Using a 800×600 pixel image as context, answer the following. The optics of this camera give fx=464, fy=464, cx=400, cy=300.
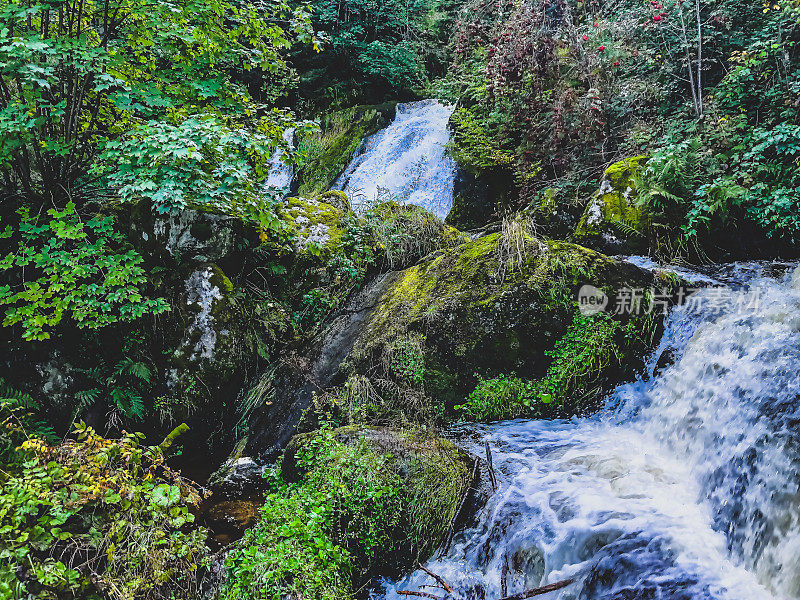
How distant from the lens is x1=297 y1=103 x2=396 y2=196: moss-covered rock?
12703 mm

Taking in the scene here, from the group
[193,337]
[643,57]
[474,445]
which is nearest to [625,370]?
[474,445]

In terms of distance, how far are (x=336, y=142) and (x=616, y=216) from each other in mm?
9085

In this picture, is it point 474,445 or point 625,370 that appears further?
point 625,370

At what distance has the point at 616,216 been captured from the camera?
6652 mm

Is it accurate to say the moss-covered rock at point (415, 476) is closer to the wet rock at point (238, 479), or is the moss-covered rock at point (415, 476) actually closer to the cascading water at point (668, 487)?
the cascading water at point (668, 487)

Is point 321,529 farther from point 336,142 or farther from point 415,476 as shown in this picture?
point 336,142

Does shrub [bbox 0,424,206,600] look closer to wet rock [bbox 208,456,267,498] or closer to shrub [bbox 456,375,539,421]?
wet rock [bbox 208,456,267,498]

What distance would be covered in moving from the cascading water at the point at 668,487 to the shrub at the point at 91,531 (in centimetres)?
145

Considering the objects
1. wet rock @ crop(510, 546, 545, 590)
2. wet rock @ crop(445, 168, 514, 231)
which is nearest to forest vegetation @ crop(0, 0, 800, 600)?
wet rock @ crop(510, 546, 545, 590)

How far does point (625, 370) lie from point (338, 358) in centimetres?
316

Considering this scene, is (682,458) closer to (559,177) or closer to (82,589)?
(82,589)

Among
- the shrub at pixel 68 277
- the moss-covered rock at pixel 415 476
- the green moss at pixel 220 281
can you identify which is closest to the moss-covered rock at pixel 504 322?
the moss-covered rock at pixel 415 476

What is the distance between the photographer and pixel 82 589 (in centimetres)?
262

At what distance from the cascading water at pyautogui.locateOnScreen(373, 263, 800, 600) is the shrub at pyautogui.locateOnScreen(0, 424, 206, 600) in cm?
145
